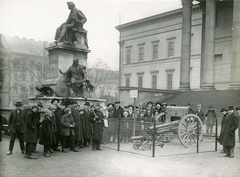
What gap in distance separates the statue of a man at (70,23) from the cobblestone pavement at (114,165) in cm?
604

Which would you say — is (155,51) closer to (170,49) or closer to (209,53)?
(170,49)

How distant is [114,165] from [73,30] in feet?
26.8

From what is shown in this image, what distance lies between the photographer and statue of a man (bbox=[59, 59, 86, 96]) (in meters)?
13.8

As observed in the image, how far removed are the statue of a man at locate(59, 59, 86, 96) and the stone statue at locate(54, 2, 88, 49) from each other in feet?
4.66

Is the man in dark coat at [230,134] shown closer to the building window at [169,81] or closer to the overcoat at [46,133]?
the overcoat at [46,133]

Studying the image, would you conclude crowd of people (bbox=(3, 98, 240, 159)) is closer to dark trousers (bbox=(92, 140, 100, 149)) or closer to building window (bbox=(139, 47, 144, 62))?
dark trousers (bbox=(92, 140, 100, 149))

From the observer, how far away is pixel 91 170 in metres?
8.08

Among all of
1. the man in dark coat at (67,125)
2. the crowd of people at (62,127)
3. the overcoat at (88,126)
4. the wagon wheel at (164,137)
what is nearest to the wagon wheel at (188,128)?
the wagon wheel at (164,137)

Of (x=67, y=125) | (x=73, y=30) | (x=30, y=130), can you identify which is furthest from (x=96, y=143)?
(x=73, y=30)

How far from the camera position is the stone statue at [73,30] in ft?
48.1

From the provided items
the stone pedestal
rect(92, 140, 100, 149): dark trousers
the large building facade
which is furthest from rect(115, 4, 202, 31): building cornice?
rect(92, 140, 100, 149): dark trousers

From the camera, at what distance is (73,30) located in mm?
14836

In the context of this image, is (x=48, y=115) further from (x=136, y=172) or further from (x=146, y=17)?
(x=146, y=17)

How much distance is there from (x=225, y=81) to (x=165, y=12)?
53.2ft
